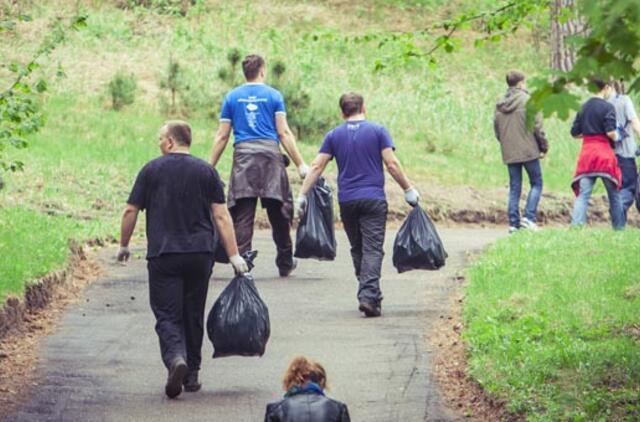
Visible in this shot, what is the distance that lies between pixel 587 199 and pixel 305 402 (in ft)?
36.2

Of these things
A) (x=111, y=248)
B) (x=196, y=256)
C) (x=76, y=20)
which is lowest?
(x=111, y=248)

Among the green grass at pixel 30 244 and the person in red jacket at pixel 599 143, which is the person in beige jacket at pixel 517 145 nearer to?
the person in red jacket at pixel 599 143

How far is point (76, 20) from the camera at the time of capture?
12727 millimetres

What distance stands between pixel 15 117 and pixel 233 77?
14.1 meters

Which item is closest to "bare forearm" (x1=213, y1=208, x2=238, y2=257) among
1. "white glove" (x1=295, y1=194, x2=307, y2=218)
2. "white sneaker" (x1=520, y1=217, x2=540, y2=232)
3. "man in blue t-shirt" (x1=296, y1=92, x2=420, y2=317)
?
"man in blue t-shirt" (x1=296, y1=92, x2=420, y2=317)

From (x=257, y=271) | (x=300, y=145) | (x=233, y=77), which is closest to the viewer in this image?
(x=257, y=271)

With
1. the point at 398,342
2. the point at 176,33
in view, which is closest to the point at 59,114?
the point at 176,33

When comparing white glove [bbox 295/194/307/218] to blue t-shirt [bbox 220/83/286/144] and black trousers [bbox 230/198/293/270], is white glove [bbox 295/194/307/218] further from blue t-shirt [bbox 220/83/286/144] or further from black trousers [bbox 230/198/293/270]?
blue t-shirt [bbox 220/83/286/144]

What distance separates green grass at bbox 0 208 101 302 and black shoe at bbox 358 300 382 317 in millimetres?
2783

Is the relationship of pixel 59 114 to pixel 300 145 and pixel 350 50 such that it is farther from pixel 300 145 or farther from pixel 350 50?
pixel 350 50

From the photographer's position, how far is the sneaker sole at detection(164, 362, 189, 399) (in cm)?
1009

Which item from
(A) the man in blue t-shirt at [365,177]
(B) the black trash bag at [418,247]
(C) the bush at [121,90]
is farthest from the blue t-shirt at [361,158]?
(C) the bush at [121,90]

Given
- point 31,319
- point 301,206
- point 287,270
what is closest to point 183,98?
point 287,270

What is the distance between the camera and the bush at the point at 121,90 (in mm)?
25656
